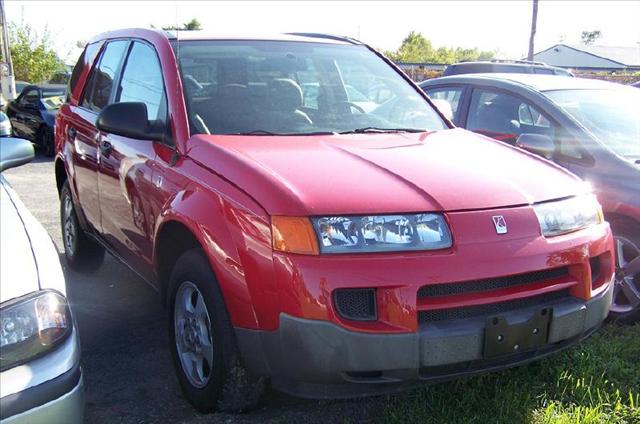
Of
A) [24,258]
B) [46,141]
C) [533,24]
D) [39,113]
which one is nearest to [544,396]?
[24,258]

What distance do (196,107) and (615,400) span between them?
8.23 feet

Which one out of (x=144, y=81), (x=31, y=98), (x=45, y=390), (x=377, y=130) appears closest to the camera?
(x=45, y=390)

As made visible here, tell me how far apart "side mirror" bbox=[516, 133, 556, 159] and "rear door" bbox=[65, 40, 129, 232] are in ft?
8.99

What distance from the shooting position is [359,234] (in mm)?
2465

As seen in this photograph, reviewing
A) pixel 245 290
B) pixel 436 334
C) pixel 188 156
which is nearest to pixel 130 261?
pixel 188 156

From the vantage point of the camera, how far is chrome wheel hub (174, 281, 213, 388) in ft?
9.68

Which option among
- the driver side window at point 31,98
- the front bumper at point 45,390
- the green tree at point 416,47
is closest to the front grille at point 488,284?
the front bumper at point 45,390

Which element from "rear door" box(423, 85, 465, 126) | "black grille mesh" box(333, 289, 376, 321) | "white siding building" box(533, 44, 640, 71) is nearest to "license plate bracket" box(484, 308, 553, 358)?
"black grille mesh" box(333, 289, 376, 321)

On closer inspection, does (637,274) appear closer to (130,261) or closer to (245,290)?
(245,290)

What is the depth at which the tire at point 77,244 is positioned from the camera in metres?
5.07

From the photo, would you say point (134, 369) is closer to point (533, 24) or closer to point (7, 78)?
point (7, 78)

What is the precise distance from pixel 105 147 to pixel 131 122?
0.81 metres

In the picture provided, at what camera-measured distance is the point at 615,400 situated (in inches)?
121

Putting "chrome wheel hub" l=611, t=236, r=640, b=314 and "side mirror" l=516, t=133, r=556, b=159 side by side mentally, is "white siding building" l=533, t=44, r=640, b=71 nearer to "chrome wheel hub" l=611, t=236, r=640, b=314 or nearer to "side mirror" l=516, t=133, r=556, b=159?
"side mirror" l=516, t=133, r=556, b=159
